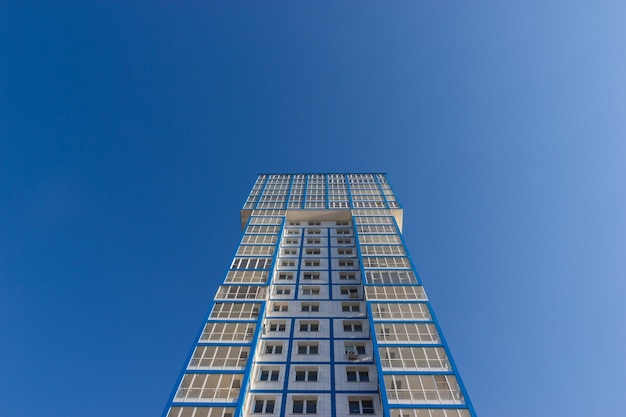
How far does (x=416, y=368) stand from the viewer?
2450cm

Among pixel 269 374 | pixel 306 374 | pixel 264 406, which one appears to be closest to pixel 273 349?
pixel 269 374

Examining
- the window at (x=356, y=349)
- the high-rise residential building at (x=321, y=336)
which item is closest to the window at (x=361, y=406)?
the high-rise residential building at (x=321, y=336)

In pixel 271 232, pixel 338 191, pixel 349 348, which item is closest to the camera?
pixel 349 348

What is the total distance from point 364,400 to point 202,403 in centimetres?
939

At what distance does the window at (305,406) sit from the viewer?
23922 mm

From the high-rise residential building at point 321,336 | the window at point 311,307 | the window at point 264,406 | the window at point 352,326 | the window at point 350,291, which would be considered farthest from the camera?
the window at point 350,291

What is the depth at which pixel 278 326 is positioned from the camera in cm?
3105

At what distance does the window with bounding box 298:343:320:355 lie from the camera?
28516 millimetres

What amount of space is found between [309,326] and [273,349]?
348 cm

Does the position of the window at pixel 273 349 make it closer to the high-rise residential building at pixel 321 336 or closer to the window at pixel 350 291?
the high-rise residential building at pixel 321 336

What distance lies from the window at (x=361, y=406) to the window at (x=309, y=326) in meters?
6.92

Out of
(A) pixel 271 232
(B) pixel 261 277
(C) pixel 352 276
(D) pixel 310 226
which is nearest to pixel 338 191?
(D) pixel 310 226

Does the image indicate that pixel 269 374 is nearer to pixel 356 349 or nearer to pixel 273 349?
pixel 273 349

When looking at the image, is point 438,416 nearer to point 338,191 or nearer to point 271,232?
point 271,232
